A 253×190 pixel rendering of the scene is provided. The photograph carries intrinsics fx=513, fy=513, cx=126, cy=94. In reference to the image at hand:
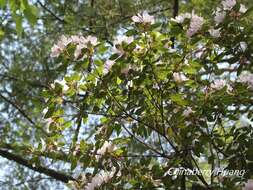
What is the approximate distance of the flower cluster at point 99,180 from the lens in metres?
1.87

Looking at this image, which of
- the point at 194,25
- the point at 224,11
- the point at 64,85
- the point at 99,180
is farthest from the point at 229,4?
the point at 99,180

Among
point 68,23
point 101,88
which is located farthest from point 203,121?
point 68,23

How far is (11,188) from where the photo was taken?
355 centimetres

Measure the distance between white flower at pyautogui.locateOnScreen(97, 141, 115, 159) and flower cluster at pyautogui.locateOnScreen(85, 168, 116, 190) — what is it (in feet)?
0.30

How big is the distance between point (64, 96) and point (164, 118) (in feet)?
1.30

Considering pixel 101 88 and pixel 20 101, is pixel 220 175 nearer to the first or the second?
pixel 101 88

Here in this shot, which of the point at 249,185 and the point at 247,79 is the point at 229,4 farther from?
the point at 249,185

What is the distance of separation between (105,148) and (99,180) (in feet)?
0.48

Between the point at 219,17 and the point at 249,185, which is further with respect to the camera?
the point at 219,17

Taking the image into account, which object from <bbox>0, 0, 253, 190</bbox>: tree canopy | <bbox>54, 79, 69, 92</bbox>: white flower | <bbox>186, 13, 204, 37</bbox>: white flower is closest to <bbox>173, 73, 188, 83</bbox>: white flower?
<bbox>0, 0, 253, 190</bbox>: tree canopy

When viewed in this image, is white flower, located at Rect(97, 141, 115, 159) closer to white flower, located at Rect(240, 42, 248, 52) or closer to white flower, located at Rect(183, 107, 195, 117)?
white flower, located at Rect(183, 107, 195, 117)

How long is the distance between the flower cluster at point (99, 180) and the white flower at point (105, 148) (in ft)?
0.30

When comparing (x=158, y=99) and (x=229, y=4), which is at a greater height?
(x=229, y=4)

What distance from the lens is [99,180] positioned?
1.87 meters
